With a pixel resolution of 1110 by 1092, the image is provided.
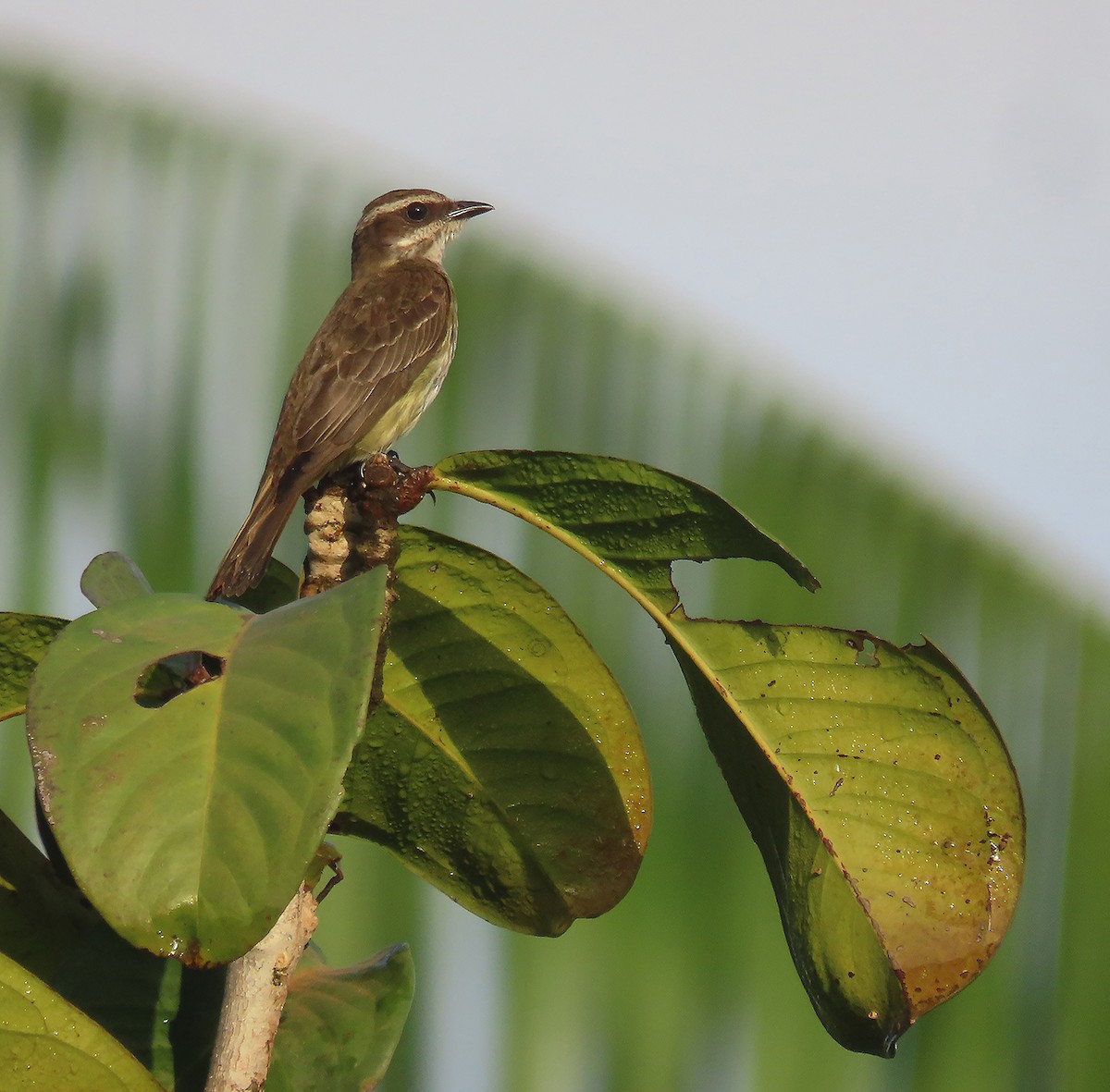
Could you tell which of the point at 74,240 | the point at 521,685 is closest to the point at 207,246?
the point at 74,240

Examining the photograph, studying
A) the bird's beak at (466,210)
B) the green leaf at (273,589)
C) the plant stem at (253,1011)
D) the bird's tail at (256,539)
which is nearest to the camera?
the plant stem at (253,1011)

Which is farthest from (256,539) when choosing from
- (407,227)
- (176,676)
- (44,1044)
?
(407,227)

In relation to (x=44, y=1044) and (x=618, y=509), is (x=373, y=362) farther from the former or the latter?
(x=44, y=1044)

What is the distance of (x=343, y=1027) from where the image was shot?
1713mm

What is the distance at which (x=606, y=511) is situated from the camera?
1.72 metres

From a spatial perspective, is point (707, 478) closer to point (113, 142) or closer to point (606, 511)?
point (113, 142)

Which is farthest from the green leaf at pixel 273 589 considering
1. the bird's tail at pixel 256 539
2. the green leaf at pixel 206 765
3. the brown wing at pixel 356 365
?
the brown wing at pixel 356 365

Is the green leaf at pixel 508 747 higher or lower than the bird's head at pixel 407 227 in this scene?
lower

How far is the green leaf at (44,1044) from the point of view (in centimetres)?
143

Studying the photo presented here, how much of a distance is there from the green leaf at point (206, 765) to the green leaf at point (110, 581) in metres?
0.37

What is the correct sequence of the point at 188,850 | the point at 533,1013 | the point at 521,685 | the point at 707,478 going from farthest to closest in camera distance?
the point at 707,478, the point at 533,1013, the point at 521,685, the point at 188,850

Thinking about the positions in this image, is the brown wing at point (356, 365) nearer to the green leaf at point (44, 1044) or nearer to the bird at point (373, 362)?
the bird at point (373, 362)

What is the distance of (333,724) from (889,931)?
72 cm

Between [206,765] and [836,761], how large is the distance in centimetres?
77
